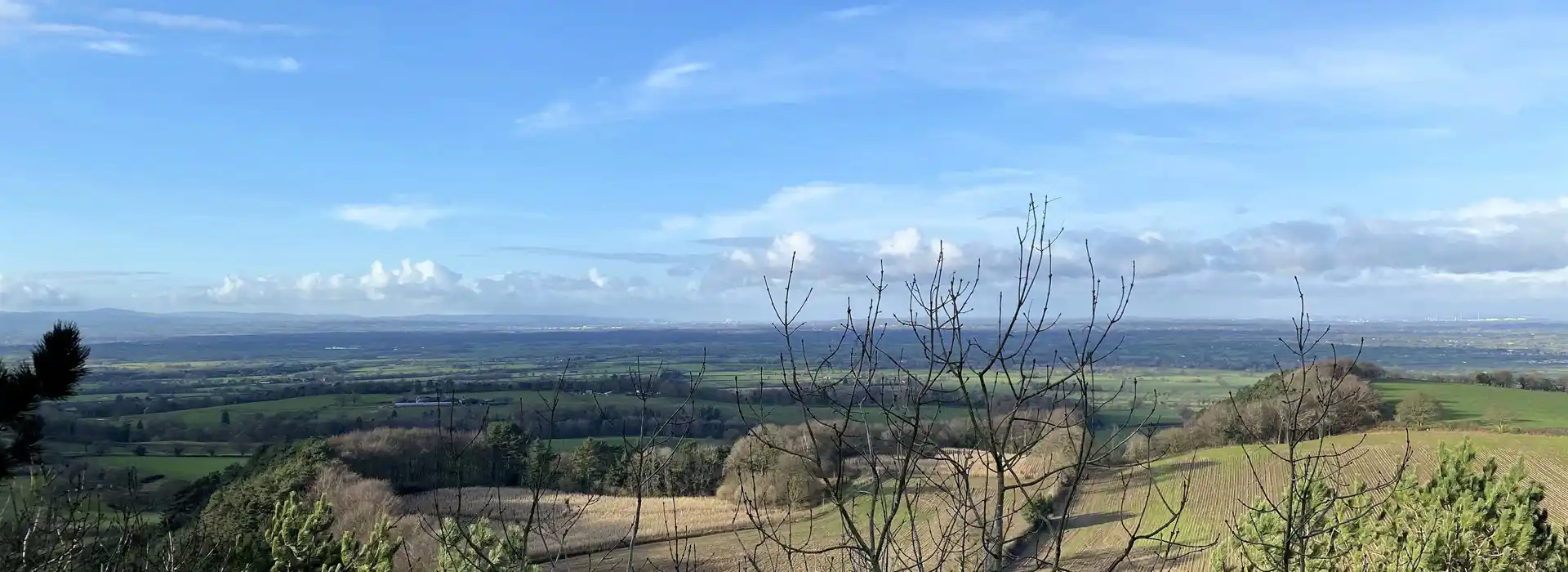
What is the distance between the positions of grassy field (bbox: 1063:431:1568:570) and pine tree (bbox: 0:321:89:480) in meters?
21.3

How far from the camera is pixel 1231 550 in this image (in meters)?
10.5

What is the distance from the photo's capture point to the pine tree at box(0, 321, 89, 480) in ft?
20.5

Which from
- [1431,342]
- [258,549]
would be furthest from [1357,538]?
[1431,342]

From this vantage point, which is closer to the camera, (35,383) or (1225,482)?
(35,383)

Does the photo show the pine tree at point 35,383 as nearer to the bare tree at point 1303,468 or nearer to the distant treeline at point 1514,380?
the bare tree at point 1303,468

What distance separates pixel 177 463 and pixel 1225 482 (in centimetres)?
4158

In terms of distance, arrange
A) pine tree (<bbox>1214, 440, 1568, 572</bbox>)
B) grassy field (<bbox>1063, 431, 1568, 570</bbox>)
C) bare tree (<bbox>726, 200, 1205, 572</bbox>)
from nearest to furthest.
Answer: bare tree (<bbox>726, 200, 1205, 572</bbox>)
pine tree (<bbox>1214, 440, 1568, 572</bbox>)
grassy field (<bbox>1063, 431, 1568, 570</bbox>)

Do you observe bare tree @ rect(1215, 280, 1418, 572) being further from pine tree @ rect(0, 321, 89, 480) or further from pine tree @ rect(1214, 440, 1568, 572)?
pine tree @ rect(0, 321, 89, 480)

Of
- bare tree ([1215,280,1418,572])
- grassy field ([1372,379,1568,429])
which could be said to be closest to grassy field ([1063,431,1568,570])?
grassy field ([1372,379,1568,429])

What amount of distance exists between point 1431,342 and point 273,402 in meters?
115

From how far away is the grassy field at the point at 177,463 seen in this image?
31.4 meters

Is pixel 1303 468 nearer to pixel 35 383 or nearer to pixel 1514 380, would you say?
pixel 35 383

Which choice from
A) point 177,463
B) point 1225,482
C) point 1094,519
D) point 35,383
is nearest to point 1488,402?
point 1225,482

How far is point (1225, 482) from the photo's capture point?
3594 centimetres
